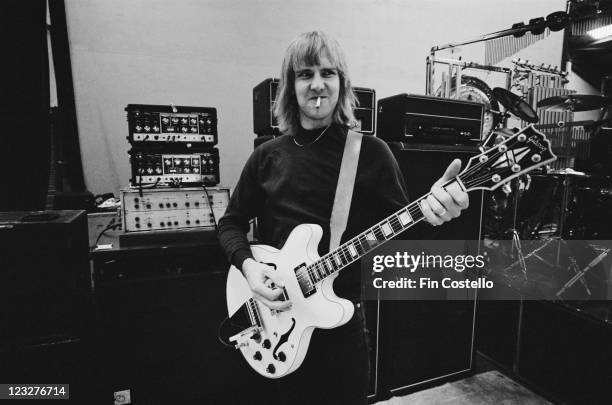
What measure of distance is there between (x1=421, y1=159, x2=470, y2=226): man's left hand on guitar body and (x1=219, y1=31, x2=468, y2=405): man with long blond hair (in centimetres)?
22

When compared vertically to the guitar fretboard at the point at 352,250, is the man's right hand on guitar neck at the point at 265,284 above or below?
below

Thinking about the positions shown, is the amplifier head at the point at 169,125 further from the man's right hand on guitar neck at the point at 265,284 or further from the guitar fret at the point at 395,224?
the guitar fret at the point at 395,224

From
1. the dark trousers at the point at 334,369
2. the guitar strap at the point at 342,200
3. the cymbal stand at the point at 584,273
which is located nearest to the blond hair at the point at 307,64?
the guitar strap at the point at 342,200

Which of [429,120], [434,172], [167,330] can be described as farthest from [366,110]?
[167,330]

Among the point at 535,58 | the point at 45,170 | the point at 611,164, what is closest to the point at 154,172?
the point at 45,170

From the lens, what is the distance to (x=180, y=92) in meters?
3.18

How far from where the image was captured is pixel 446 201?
0.94m

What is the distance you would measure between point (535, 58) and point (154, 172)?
5563mm

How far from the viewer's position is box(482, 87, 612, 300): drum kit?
2959mm

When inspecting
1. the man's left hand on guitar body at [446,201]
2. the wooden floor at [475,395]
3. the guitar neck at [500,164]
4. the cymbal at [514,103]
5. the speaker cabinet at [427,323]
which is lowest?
the wooden floor at [475,395]

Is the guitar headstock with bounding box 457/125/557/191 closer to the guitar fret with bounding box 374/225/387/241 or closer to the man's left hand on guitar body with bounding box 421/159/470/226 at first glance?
the man's left hand on guitar body with bounding box 421/159/470/226

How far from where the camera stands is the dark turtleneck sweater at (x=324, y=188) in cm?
122

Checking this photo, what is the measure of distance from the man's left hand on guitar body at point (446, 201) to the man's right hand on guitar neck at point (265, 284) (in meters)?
0.55

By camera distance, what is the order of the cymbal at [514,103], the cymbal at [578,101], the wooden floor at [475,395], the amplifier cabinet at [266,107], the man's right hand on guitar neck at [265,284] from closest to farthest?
the man's right hand on guitar neck at [265,284] → the amplifier cabinet at [266,107] → the wooden floor at [475,395] → the cymbal at [514,103] → the cymbal at [578,101]
